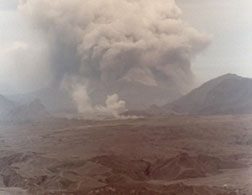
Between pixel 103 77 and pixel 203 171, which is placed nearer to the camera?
pixel 203 171

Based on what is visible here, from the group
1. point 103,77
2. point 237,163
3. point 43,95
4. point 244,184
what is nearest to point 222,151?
point 237,163

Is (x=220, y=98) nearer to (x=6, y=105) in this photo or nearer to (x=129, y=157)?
(x=129, y=157)

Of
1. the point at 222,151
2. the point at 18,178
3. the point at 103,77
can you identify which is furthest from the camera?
the point at 103,77

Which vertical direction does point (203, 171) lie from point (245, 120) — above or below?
below

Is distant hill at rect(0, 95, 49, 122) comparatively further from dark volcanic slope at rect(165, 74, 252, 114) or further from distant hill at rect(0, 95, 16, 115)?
dark volcanic slope at rect(165, 74, 252, 114)

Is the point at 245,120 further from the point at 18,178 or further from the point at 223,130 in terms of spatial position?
the point at 18,178

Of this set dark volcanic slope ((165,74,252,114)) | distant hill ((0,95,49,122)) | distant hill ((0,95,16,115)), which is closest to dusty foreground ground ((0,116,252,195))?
distant hill ((0,95,49,122))

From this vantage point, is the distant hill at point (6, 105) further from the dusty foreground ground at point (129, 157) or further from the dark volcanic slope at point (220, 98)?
the dark volcanic slope at point (220, 98)
